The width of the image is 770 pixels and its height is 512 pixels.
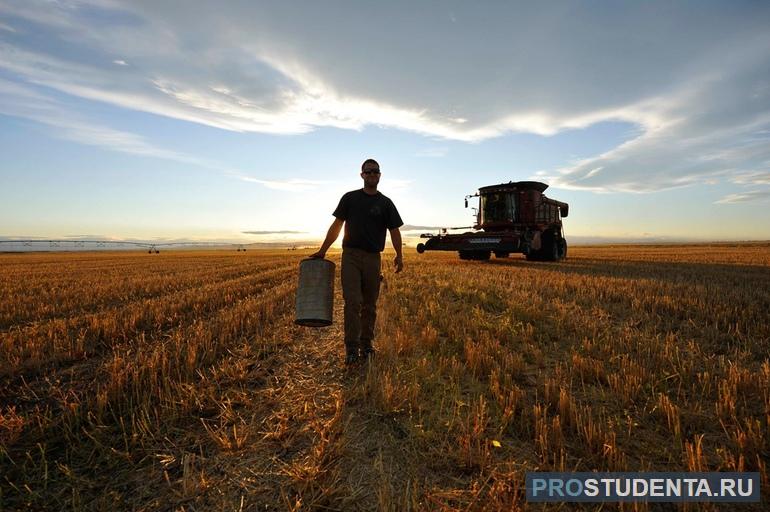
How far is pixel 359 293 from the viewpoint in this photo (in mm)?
4887

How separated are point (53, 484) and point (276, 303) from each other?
21.0 feet

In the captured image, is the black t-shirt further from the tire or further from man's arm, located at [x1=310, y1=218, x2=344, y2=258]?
the tire

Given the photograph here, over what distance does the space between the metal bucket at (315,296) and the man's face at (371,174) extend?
121 centimetres

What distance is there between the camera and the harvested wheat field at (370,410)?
Result: 242 centimetres

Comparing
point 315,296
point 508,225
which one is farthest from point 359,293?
point 508,225

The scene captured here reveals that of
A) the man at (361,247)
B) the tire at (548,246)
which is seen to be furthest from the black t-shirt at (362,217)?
the tire at (548,246)

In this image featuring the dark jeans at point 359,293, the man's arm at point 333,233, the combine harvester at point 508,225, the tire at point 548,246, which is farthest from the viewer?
the tire at point 548,246

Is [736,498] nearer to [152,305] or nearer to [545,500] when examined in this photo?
[545,500]

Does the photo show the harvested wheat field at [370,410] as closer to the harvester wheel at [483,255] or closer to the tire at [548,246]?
the tire at [548,246]

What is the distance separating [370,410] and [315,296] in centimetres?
184

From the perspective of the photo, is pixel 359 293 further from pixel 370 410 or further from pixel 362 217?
pixel 370 410

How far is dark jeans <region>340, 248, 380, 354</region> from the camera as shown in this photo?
4754 mm

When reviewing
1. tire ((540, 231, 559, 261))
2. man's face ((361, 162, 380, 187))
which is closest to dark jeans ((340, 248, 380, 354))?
man's face ((361, 162, 380, 187))

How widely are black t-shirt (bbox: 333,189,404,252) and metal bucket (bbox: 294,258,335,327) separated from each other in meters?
0.48
